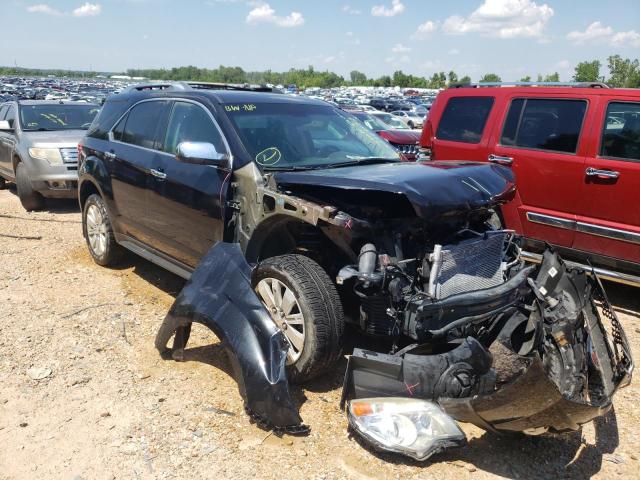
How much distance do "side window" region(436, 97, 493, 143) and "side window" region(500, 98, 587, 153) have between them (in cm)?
32

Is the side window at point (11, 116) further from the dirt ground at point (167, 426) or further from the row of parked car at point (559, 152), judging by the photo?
the dirt ground at point (167, 426)

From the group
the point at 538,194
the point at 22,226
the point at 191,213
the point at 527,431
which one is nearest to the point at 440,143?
the point at 538,194

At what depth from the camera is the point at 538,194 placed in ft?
18.7

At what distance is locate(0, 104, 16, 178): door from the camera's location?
10.2m

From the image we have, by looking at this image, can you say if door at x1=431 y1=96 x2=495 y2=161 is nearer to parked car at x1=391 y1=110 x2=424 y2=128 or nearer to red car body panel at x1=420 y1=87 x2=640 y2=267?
red car body panel at x1=420 y1=87 x2=640 y2=267

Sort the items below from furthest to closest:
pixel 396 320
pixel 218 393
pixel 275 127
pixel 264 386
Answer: pixel 275 127
pixel 218 393
pixel 396 320
pixel 264 386

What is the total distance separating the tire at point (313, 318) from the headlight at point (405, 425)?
397mm

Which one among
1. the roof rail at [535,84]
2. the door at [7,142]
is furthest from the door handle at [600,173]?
the door at [7,142]

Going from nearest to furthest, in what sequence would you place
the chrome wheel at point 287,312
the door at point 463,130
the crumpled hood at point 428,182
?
1. the crumpled hood at point 428,182
2. the chrome wheel at point 287,312
3. the door at point 463,130

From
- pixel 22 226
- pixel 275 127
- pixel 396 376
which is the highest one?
pixel 275 127

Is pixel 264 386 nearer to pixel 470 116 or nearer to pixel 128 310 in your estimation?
pixel 128 310

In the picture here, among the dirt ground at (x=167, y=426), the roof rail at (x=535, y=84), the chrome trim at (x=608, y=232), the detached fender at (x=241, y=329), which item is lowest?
the dirt ground at (x=167, y=426)

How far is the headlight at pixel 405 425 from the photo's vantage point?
9.57ft

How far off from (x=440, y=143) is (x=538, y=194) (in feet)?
4.70
